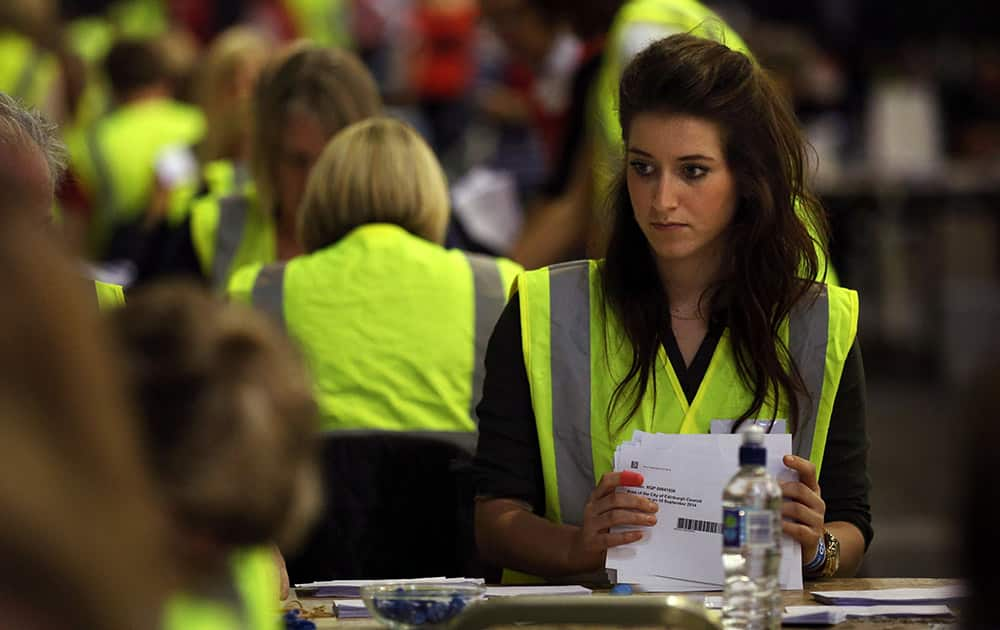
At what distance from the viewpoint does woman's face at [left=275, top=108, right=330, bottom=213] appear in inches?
177

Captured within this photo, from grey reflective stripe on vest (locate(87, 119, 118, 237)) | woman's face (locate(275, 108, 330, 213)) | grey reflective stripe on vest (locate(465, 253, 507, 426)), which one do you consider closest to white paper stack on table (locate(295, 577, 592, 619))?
grey reflective stripe on vest (locate(465, 253, 507, 426))

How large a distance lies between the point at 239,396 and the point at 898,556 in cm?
532

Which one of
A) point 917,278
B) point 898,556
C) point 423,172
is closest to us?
point 423,172

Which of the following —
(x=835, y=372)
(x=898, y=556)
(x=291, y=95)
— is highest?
(x=291, y=95)

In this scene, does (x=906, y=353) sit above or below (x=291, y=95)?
below

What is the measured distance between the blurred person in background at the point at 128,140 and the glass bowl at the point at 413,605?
18.3 ft

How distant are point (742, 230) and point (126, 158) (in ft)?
17.1

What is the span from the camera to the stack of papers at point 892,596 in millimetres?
2422

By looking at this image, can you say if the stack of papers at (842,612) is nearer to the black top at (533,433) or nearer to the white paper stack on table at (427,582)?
the white paper stack on table at (427,582)

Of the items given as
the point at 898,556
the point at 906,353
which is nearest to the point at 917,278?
the point at 906,353

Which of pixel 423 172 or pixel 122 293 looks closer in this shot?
pixel 122 293

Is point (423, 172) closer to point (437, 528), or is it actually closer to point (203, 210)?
point (437, 528)

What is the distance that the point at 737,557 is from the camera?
2.33m

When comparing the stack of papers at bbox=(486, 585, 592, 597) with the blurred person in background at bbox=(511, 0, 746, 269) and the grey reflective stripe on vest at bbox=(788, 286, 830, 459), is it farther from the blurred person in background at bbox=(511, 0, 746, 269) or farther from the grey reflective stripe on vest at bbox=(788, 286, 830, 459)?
the blurred person in background at bbox=(511, 0, 746, 269)
